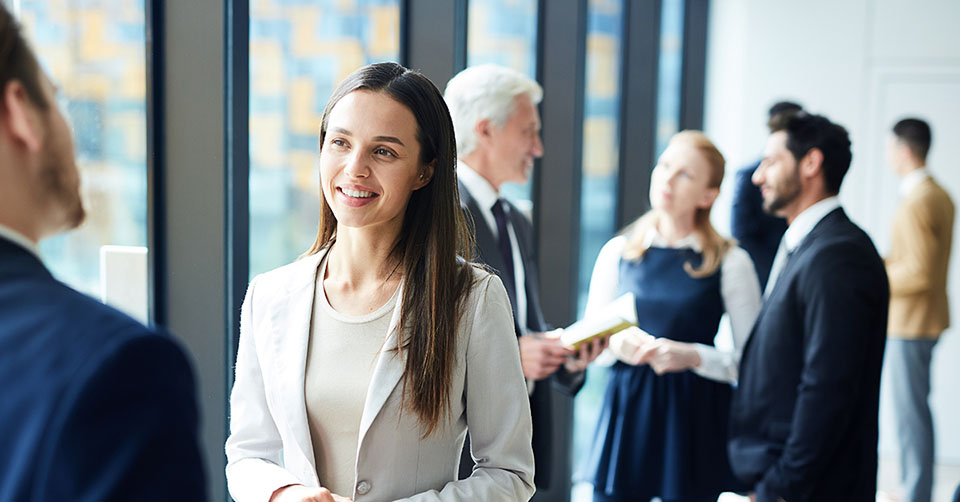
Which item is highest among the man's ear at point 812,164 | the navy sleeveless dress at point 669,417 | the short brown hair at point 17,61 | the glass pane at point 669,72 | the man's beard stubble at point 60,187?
the glass pane at point 669,72

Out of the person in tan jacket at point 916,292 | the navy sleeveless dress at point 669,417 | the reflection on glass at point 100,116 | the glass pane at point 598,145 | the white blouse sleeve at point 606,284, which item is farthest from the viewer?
the glass pane at point 598,145

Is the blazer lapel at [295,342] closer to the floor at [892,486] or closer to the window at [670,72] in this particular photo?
the floor at [892,486]

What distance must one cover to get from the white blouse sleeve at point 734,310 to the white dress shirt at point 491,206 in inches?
27.6

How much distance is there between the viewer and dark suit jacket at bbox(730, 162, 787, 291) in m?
4.00

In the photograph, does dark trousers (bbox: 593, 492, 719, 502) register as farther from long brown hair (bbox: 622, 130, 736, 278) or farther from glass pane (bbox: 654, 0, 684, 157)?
glass pane (bbox: 654, 0, 684, 157)

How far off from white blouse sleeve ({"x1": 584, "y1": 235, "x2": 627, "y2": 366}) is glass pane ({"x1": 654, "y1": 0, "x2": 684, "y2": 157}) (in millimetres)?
2816

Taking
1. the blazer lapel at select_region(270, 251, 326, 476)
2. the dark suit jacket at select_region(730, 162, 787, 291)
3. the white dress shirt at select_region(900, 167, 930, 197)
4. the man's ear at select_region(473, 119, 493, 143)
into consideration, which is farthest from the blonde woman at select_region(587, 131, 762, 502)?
the white dress shirt at select_region(900, 167, 930, 197)

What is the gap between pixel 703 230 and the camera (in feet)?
10.2

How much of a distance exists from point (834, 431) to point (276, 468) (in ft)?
4.90

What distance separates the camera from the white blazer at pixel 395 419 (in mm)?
1464

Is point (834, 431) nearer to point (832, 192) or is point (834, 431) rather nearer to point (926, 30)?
point (832, 192)

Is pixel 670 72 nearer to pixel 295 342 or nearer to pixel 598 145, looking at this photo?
pixel 598 145

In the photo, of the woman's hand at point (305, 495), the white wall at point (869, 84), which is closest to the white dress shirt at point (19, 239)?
the woman's hand at point (305, 495)

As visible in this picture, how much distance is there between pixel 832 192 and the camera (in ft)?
8.62
